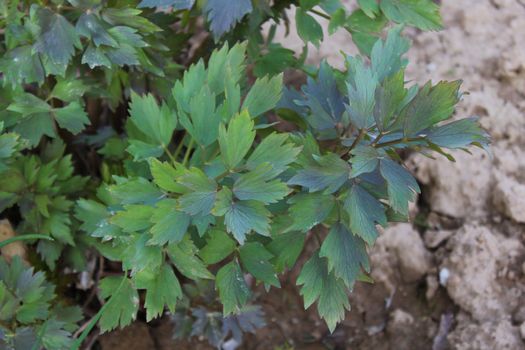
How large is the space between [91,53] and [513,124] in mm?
1308

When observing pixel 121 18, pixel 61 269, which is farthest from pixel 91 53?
pixel 61 269

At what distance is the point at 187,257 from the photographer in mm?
1106

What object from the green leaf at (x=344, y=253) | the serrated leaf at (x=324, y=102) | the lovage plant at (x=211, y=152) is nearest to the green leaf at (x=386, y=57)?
the lovage plant at (x=211, y=152)

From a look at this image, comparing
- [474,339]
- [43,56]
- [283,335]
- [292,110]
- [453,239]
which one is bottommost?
[283,335]

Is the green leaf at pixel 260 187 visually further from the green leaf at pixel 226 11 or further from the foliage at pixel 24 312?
the foliage at pixel 24 312

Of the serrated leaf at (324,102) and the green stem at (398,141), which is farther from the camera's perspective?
the serrated leaf at (324,102)

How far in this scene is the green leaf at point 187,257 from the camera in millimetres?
1100

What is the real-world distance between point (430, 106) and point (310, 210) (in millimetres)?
267

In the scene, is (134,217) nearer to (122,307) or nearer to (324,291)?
(122,307)

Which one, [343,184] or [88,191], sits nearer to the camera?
[343,184]

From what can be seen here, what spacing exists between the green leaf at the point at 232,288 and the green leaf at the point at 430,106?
0.42 metres

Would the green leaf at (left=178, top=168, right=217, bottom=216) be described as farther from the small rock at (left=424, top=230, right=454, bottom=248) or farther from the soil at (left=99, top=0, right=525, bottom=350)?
the small rock at (left=424, top=230, right=454, bottom=248)

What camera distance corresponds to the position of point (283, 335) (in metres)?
1.81

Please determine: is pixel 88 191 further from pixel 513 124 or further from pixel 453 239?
pixel 513 124
